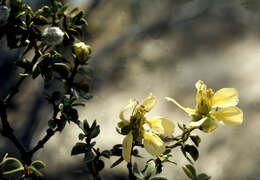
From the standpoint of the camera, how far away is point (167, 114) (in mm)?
2184

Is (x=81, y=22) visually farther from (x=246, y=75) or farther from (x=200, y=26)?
(x=200, y=26)

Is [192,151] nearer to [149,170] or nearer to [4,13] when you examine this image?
[149,170]

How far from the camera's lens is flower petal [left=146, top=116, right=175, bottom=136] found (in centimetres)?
68

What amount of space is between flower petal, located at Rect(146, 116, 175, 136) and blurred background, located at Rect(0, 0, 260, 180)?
1.20 m

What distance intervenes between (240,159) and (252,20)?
152cm

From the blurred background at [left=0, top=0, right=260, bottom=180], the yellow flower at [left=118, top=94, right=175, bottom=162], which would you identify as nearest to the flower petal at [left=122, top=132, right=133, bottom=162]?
the yellow flower at [left=118, top=94, right=175, bottom=162]

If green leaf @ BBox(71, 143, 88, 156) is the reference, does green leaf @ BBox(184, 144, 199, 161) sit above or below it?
above

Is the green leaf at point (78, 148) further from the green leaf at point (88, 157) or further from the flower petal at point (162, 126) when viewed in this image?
the flower petal at point (162, 126)

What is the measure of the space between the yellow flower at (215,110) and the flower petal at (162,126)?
0.05 m

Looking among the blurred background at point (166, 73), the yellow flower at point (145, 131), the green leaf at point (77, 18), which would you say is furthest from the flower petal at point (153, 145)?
the blurred background at point (166, 73)

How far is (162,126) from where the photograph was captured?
69 cm

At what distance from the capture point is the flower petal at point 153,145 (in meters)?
0.66

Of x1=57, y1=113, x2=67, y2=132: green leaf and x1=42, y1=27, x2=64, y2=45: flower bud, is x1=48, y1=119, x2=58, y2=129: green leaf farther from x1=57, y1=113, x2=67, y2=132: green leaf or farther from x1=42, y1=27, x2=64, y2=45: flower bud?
x1=42, y1=27, x2=64, y2=45: flower bud

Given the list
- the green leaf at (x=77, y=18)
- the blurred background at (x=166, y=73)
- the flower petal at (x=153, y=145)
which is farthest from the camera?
the blurred background at (x=166, y=73)
